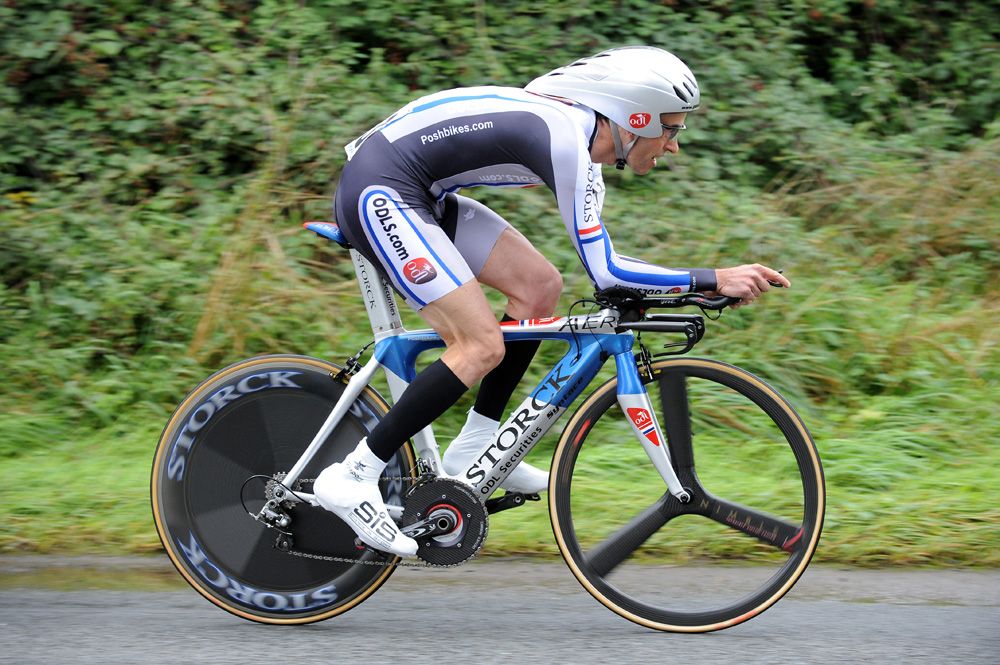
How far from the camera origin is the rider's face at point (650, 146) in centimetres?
394

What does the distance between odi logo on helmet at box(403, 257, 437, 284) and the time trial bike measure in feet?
0.84

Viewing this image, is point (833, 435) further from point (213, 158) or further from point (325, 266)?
point (213, 158)

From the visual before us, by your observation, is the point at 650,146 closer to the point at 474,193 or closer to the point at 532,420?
the point at 532,420

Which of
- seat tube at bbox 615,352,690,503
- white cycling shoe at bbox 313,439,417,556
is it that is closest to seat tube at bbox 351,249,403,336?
white cycling shoe at bbox 313,439,417,556

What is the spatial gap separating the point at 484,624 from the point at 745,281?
1.45 meters

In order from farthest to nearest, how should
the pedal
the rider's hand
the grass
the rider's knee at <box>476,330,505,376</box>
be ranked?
1. the grass
2. the pedal
3. the rider's knee at <box>476,330,505,376</box>
4. the rider's hand

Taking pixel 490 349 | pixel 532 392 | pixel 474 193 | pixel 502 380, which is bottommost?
pixel 474 193

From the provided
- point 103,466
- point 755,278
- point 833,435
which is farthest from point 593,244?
point 103,466

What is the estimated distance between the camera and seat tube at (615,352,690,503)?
4.01m

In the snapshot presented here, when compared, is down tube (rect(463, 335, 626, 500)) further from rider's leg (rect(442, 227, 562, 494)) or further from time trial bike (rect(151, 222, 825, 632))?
rider's leg (rect(442, 227, 562, 494))

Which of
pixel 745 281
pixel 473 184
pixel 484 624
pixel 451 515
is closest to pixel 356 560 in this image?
pixel 451 515

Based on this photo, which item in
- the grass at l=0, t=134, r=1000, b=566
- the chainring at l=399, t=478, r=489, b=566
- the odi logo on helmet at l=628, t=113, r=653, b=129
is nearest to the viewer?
the odi logo on helmet at l=628, t=113, r=653, b=129

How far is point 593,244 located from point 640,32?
19.2ft

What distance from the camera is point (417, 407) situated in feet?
13.2
